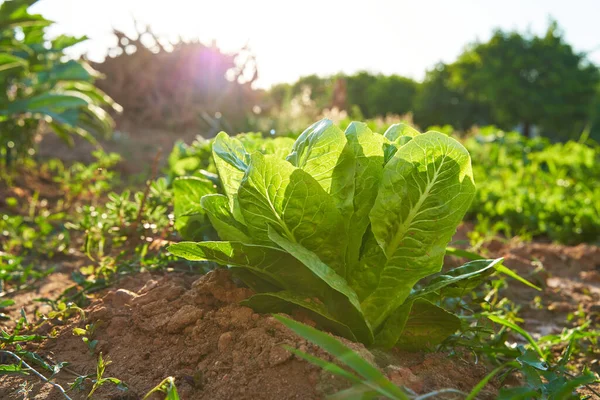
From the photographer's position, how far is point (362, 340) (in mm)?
1671

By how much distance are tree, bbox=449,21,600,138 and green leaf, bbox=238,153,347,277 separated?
106 ft

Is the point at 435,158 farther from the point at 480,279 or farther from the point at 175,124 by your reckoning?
the point at 175,124

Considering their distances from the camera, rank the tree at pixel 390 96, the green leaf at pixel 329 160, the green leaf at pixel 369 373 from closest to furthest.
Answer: the green leaf at pixel 369 373 < the green leaf at pixel 329 160 < the tree at pixel 390 96

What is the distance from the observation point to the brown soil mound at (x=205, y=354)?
4.71 ft

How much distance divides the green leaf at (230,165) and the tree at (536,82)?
3242 centimetres

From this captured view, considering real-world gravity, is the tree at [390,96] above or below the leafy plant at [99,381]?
above

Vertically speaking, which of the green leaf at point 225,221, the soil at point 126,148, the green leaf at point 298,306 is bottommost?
the soil at point 126,148

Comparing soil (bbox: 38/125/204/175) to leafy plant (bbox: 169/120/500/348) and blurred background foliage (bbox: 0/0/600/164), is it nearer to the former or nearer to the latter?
blurred background foliage (bbox: 0/0/600/164)

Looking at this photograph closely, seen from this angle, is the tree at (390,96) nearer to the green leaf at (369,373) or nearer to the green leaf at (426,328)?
the green leaf at (426,328)

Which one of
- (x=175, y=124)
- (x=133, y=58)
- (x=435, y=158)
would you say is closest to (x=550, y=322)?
(x=435, y=158)

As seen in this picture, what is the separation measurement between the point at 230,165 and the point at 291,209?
23 cm

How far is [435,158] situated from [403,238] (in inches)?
9.3

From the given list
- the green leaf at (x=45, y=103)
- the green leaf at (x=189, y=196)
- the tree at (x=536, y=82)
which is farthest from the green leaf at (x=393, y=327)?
the tree at (x=536, y=82)

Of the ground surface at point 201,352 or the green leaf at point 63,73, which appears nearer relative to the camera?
the ground surface at point 201,352
